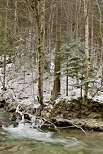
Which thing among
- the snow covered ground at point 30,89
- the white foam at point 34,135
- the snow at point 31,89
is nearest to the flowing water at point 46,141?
the white foam at point 34,135

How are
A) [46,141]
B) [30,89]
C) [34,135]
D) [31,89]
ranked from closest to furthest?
1. [46,141]
2. [34,135]
3. [31,89]
4. [30,89]

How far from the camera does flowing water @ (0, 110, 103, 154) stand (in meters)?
6.13

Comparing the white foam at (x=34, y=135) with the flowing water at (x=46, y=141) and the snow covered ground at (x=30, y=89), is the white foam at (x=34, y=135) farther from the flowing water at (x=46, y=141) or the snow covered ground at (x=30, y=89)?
the snow covered ground at (x=30, y=89)

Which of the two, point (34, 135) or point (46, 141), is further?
point (34, 135)

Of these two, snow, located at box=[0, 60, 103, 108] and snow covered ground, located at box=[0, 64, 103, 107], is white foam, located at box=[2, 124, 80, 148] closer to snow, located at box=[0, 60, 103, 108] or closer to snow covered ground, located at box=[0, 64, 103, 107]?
snow, located at box=[0, 60, 103, 108]

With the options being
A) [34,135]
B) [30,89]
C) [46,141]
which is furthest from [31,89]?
[46,141]

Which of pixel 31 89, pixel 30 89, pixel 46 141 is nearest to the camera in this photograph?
pixel 46 141

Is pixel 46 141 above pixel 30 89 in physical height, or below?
below

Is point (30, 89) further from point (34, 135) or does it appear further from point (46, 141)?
point (46, 141)

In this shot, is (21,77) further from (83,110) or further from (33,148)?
(33,148)

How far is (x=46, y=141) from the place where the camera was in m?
7.08

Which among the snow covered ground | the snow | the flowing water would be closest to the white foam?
the flowing water

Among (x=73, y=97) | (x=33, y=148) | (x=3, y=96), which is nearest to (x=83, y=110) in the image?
(x=73, y=97)

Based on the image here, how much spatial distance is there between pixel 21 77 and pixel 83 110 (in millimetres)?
8828
